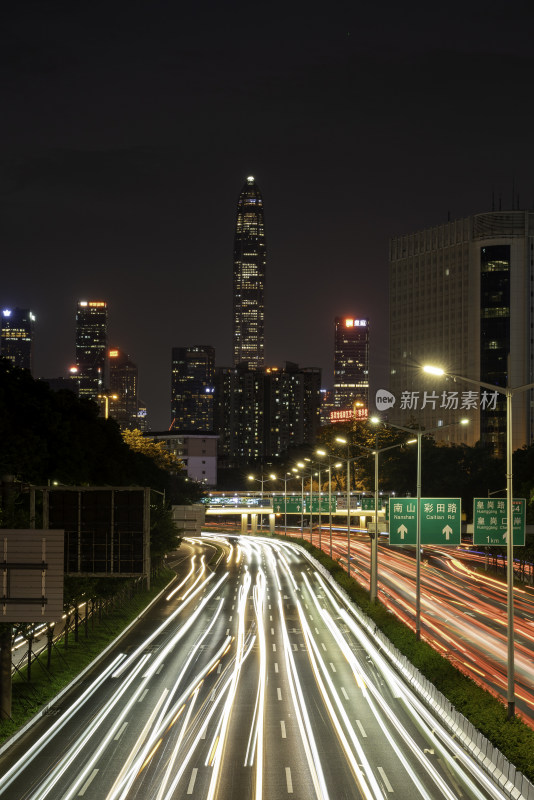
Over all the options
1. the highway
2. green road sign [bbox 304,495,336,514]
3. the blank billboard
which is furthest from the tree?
the blank billboard

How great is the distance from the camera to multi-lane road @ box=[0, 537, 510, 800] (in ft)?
92.6

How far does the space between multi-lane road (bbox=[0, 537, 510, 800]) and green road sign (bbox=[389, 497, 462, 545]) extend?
6.20 metres

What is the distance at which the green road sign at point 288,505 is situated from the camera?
12264 cm

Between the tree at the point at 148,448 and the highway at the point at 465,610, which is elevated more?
the tree at the point at 148,448

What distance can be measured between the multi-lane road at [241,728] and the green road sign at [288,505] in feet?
194

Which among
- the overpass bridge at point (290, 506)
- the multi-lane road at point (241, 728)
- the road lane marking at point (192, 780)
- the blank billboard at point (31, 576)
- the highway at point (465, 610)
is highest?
the blank billboard at point (31, 576)

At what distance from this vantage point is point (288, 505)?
126 metres

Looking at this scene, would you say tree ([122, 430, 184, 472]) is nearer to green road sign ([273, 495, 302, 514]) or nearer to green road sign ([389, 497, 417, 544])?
green road sign ([273, 495, 302, 514])

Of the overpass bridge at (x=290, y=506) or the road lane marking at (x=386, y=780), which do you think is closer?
the road lane marking at (x=386, y=780)

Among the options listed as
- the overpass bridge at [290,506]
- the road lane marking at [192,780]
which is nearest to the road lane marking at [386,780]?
the road lane marking at [192,780]

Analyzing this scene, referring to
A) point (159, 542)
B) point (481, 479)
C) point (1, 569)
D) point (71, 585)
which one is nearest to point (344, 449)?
point (481, 479)

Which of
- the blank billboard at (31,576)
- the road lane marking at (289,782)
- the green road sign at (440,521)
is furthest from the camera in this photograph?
the green road sign at (440,521)

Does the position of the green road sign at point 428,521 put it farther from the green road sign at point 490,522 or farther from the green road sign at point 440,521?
the green road sign at point 490,522

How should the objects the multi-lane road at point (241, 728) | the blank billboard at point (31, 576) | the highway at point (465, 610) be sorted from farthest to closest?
1. the highway at point (465, 610)
2. the blank billboard at point (31, 576)
3. the multi-lane road at point (241, 728)
